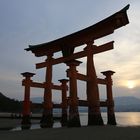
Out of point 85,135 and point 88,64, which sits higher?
point 88,64

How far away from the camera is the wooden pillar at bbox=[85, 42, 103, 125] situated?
54.7ft

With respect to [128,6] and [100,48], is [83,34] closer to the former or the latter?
[100,48]

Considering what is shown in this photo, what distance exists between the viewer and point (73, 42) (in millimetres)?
19094

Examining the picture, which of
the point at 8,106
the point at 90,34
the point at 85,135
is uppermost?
the point at 90,34

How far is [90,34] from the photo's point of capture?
58.2 feet

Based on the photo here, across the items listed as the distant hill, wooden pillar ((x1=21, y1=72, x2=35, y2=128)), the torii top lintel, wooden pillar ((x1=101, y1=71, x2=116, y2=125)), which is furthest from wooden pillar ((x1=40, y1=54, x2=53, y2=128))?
the distant hill

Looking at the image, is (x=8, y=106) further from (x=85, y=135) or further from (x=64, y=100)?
(x=85, y=135)

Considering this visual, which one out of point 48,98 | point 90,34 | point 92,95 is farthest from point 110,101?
point 90,34

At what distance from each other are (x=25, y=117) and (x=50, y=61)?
5949 mm

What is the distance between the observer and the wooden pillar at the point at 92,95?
16.7 meters

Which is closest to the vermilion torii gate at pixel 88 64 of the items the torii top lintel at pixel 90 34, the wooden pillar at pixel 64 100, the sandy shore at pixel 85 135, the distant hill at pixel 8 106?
the torii top lintel at pixel 90 34

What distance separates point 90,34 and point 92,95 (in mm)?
4164

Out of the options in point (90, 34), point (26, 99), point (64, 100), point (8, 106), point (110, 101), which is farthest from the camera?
point (8, 106)

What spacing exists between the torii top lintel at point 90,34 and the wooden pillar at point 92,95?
42.1 inches
